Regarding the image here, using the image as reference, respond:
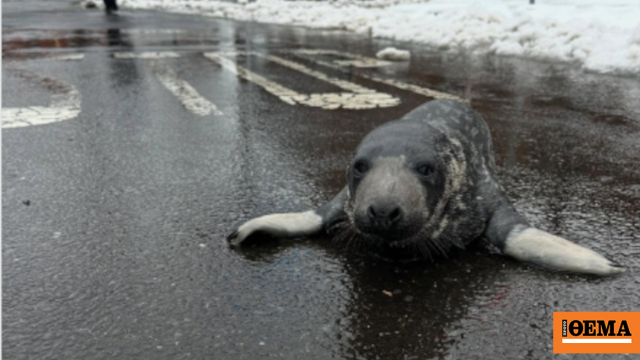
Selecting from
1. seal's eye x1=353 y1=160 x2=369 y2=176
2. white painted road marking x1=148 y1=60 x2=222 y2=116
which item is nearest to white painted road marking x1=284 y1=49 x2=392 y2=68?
white painted road marking x1=148 y1=60 x2=222 y2=116

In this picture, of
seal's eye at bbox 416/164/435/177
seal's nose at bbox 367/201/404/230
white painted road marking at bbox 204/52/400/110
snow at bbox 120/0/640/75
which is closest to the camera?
seal's nose at bbox 367/201/404/230

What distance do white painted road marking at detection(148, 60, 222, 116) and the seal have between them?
381 cm

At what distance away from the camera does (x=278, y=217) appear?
13.0 feet

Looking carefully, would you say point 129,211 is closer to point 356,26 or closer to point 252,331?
point 252,331

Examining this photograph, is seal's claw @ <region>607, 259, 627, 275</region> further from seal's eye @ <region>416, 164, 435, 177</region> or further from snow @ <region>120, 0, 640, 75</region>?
snow @ <region>120, 0, 640, 75</region>

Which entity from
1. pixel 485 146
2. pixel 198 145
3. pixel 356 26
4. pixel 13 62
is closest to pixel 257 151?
pixel 198 145

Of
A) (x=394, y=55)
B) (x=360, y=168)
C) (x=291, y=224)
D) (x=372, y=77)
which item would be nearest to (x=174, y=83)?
(x=372, y=77)

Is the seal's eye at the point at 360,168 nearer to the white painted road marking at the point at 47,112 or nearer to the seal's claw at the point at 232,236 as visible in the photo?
the seal's claw at the point at 232,236

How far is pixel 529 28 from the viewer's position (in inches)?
523

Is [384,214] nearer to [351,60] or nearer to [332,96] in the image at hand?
[332,96]

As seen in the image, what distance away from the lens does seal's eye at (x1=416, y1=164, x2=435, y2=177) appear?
3.62 m

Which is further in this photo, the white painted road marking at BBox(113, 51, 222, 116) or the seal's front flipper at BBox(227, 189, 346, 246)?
the white painted road marking at BBox(113, 51, 222, 116)

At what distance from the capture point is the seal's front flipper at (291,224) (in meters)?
3.81

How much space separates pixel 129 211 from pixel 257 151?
1.78m
